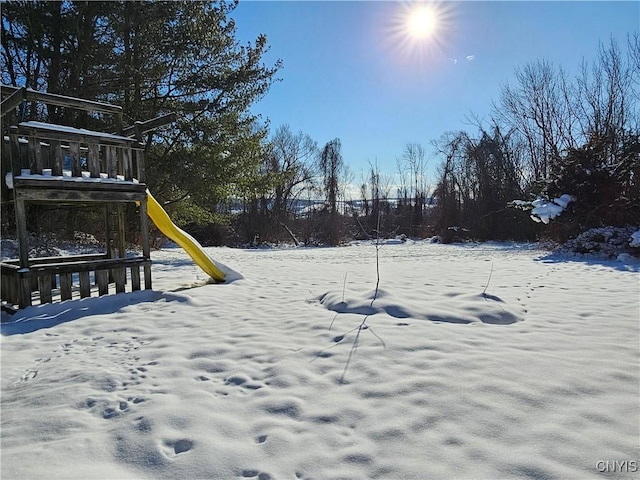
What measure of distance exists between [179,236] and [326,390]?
13.9ft

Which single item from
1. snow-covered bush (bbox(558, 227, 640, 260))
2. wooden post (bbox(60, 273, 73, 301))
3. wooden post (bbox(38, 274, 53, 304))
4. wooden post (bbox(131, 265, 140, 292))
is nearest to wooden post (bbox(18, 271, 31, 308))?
wooden post (bbox(38, 274, 53, 304))

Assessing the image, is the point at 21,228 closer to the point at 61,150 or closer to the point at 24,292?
the point at 24,292

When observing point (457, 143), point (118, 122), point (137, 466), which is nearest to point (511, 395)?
point (137, 466)

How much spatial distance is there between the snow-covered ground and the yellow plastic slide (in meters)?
1.55

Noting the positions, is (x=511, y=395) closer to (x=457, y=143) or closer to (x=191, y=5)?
(x=191, y=5)

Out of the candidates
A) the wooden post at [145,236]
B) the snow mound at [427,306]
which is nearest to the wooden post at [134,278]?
the wooden post at [145,236]

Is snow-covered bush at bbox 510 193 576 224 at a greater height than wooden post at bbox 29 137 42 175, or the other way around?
wooden post at bbox 29 137 42 175

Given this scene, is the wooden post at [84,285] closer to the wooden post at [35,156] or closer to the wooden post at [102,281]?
the wooden post at [102,281]

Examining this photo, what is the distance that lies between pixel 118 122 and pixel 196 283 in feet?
8.68

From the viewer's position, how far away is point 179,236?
5.69 meters

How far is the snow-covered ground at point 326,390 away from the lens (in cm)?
160

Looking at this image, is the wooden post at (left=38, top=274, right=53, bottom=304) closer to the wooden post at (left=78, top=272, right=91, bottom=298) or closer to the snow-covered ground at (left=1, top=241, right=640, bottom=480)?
the snow-covered ground at (left=1, top=241, right=640, bottom=480)

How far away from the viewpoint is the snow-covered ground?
160 cm

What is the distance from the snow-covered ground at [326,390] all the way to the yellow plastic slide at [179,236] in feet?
5.08
